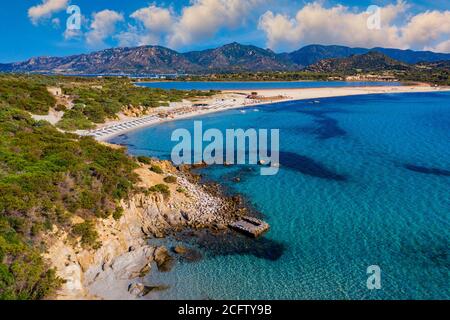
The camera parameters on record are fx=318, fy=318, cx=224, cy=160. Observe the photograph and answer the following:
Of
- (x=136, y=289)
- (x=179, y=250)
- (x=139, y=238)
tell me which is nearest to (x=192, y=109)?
(x=139, y=238)

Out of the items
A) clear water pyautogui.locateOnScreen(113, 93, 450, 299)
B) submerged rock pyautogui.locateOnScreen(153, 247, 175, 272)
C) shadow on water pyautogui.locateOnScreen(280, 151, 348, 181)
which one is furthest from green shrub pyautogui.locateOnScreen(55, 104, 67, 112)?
submerged rock pyautogui.locateOnScreen(153, 247, 175, 272)

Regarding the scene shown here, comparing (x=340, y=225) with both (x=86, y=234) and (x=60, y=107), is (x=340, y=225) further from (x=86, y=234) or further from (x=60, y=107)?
(x=60, y=107)

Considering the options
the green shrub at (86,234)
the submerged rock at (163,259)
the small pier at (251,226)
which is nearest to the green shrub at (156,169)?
the small pier at (251,226)

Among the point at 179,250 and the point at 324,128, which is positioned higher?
the point at 324,128

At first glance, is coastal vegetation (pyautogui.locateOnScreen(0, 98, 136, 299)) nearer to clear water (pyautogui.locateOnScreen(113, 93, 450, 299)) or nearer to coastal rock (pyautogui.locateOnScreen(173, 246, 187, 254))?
coastal rock (pyautogui.locateOnScreen(173, 246, 187, 254))

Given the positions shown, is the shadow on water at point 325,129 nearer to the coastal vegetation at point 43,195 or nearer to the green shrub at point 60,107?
the coastal vegetation at point 43,195

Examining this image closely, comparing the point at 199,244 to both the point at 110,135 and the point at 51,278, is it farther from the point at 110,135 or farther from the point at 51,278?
the point at 110,135
